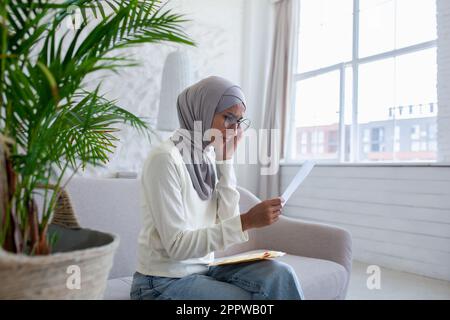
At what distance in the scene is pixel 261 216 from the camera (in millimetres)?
1215

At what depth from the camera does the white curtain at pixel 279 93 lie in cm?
421

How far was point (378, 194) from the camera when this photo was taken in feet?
10.8

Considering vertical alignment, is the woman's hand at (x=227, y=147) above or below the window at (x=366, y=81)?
below

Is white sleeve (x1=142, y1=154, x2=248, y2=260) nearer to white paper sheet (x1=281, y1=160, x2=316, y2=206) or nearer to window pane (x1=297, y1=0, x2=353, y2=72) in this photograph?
white paper sheet (x1=281, y1=160, x2=316, y2=206)

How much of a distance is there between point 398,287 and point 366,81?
6.08 ft

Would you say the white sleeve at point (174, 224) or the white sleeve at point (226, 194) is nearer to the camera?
the white sleeve at point (174, 224)

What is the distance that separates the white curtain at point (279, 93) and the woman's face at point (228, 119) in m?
2.77

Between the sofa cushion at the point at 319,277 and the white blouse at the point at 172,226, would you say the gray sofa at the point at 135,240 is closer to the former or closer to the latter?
the sofa cushion at the point at 319,277

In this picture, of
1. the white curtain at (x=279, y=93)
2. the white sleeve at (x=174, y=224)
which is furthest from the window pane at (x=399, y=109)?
the white sleeve at (x=174, y=224)

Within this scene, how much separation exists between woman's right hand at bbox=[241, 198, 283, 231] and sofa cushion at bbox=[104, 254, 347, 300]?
57 cm

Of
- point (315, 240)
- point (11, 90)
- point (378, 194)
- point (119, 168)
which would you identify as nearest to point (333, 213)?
point (378, 194)

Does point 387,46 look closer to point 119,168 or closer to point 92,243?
point 119,168

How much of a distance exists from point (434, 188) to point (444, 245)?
41 cm

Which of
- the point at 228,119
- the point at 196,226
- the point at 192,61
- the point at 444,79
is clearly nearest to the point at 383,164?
the point at 444,79
